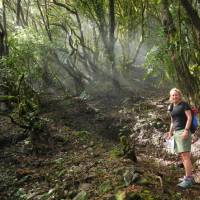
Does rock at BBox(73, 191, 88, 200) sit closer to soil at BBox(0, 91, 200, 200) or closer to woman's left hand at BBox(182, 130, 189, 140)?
soil at BBox(0, 91, 200, 200)

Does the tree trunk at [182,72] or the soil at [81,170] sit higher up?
the tree trunk at [182,72]

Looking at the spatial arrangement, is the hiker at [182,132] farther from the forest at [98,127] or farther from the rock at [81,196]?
the rock at [81,196]

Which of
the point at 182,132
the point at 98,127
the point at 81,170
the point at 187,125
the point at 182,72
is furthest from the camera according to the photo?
the point at 98,127

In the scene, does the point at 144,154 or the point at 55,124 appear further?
the point at 55,124

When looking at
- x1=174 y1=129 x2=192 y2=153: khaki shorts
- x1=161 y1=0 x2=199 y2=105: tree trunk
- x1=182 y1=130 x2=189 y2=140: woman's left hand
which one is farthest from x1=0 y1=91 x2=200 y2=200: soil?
x1=161 y1=0 x2=199 y2=105: tree trunk

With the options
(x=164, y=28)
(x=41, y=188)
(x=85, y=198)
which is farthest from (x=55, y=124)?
(x=85, y=198)

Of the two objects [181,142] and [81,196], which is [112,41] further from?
[81,196]

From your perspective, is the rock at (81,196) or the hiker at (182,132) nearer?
the rock at (81,196)

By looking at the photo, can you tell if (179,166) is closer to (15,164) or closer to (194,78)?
(194,78)

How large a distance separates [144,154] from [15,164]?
389 cm

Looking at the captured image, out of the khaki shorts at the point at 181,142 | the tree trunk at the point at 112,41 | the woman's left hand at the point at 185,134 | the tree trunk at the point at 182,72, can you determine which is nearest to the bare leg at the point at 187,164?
the khaki shorts at the point at 181,142

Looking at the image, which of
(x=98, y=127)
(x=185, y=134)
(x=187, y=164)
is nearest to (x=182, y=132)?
(x=185, y=134)

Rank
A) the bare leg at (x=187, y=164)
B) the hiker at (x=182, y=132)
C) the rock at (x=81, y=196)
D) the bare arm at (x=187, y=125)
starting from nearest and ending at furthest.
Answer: the rock at (x=81, y=196) < the bare arm at (x=187, y=125) < the hiker at (x=182, y=132) < the bare leg at (x=187, y=164)

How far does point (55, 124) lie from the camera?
44.9 feet
